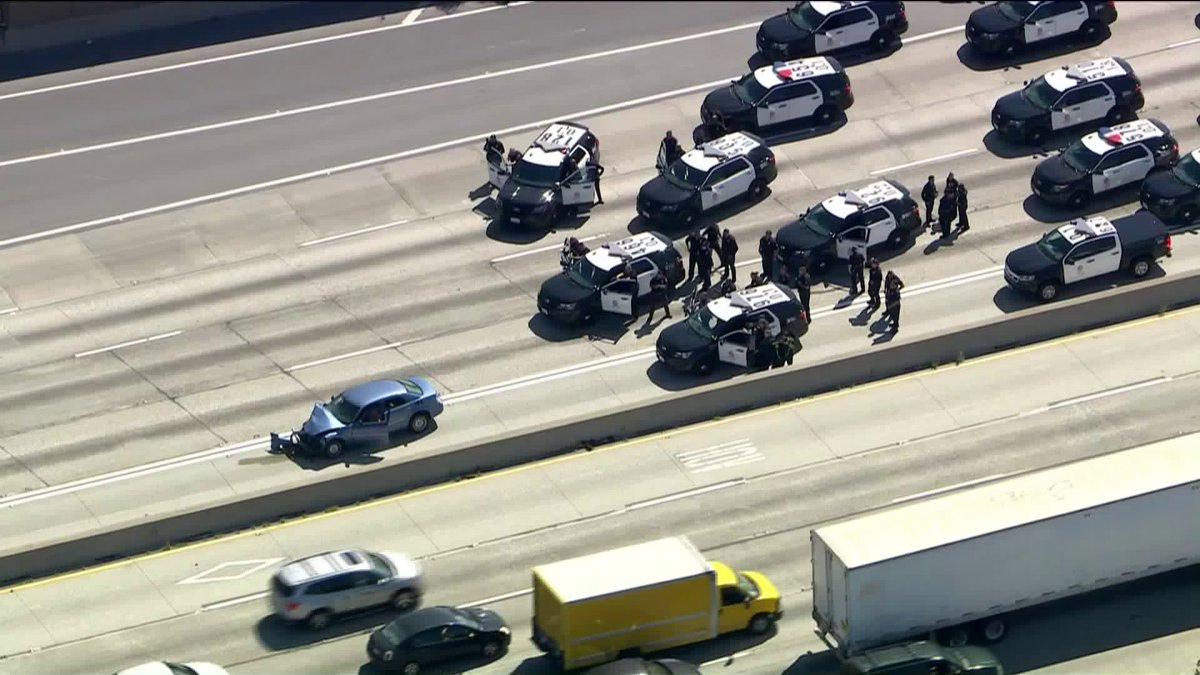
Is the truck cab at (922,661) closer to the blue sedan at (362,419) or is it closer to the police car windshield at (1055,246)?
the blue sedan at (362,419)

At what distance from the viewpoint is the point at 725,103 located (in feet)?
222

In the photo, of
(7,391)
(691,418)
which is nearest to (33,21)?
(7,391)

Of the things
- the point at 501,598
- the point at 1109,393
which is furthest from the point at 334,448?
the point at 1109,393

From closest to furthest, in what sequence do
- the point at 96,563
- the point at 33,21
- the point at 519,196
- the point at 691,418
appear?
the point at 96,563
the point at 691,418
the point at 519,196
the point at 33,21

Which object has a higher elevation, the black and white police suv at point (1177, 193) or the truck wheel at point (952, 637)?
the truck wheel at point (952, 637)

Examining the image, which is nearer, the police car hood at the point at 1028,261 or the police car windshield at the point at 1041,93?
the police car hood at the point at 1028,261

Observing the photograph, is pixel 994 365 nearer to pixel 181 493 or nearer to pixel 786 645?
pixel 786 645

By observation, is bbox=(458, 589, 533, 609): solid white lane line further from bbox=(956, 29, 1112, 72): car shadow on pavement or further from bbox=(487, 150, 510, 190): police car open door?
bbox=(956, 29, 1112, 72): car shadow on pavement

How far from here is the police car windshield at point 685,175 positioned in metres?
63.4

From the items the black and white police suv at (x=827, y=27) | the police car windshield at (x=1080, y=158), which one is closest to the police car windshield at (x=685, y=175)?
the black and white police suv at (x=827, y=27)

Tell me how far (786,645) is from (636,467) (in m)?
7.70

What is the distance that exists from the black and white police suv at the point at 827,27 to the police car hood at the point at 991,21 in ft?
7.27

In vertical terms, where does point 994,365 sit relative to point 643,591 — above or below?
below

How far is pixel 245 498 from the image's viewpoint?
49781 mm
